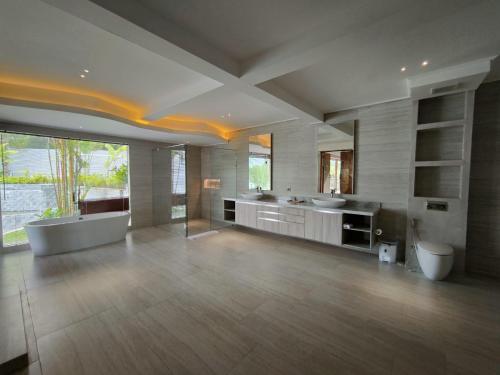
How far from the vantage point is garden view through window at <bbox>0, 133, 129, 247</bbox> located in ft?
13.2

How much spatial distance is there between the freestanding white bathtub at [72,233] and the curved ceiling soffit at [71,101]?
2.08m

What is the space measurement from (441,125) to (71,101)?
5.64 meters

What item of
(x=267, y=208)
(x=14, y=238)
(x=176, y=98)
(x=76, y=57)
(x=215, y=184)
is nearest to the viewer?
(x=76, y=57)

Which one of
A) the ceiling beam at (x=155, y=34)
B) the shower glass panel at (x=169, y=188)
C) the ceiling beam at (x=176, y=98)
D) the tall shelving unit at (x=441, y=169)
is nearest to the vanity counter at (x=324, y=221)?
the tall shelving unit at (x=441, y=169)

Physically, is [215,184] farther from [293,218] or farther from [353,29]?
[353,29]

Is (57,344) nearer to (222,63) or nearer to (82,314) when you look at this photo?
(82,314)

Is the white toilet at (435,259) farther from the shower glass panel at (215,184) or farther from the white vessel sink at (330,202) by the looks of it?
the shower glass panel at (215,184)

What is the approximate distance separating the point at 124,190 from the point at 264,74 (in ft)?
16.7

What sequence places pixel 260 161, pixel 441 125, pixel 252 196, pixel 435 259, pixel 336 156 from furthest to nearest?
pixel 260 161 < pixel 252 196 < pixel 336 156 < pixel 441 125 < pixel 435 259

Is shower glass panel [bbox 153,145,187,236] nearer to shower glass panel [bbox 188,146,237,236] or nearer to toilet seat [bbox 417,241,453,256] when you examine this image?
shower glass panel [bbox 188,146,237,236]

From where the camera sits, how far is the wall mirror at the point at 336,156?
13.3ft

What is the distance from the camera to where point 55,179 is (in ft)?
15.1

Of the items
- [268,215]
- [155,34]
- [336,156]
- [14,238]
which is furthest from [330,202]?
[14,238]

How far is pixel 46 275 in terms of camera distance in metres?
3.05
